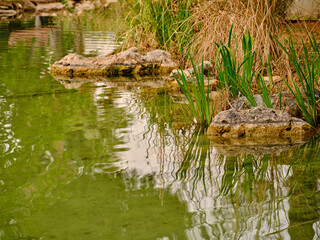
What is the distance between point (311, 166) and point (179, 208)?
4.05ft

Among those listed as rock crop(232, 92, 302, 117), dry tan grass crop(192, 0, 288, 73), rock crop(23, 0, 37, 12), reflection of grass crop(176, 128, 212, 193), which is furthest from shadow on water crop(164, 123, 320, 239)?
rock crop(23, 0, 37, 12)

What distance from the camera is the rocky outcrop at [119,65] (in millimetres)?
7887

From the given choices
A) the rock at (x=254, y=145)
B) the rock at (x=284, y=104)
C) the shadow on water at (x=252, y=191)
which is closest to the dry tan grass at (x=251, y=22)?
the rock at (x=284, y=104)

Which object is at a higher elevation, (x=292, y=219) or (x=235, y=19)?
(x=235, y=19)

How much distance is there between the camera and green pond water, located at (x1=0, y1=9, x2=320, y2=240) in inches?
109

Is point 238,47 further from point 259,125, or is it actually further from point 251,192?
point 251,192

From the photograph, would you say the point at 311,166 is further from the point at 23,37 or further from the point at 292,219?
the point at 23,37

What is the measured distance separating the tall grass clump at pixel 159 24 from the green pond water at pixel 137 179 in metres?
2.53

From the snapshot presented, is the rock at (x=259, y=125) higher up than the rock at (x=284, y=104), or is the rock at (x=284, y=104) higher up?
the rock at (x=284, y=104)

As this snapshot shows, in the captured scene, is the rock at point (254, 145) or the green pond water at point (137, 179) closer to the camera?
the green pond water at point (137, 179)

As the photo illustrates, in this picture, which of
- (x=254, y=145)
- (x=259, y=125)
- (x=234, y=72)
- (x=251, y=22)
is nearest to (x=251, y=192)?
(x=254, y=145)

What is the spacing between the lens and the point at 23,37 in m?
12.2

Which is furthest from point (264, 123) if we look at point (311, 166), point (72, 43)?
point (72, 43)

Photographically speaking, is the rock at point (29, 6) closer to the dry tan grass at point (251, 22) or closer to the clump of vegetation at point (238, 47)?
the clump of vegetation at point (238, 47)
